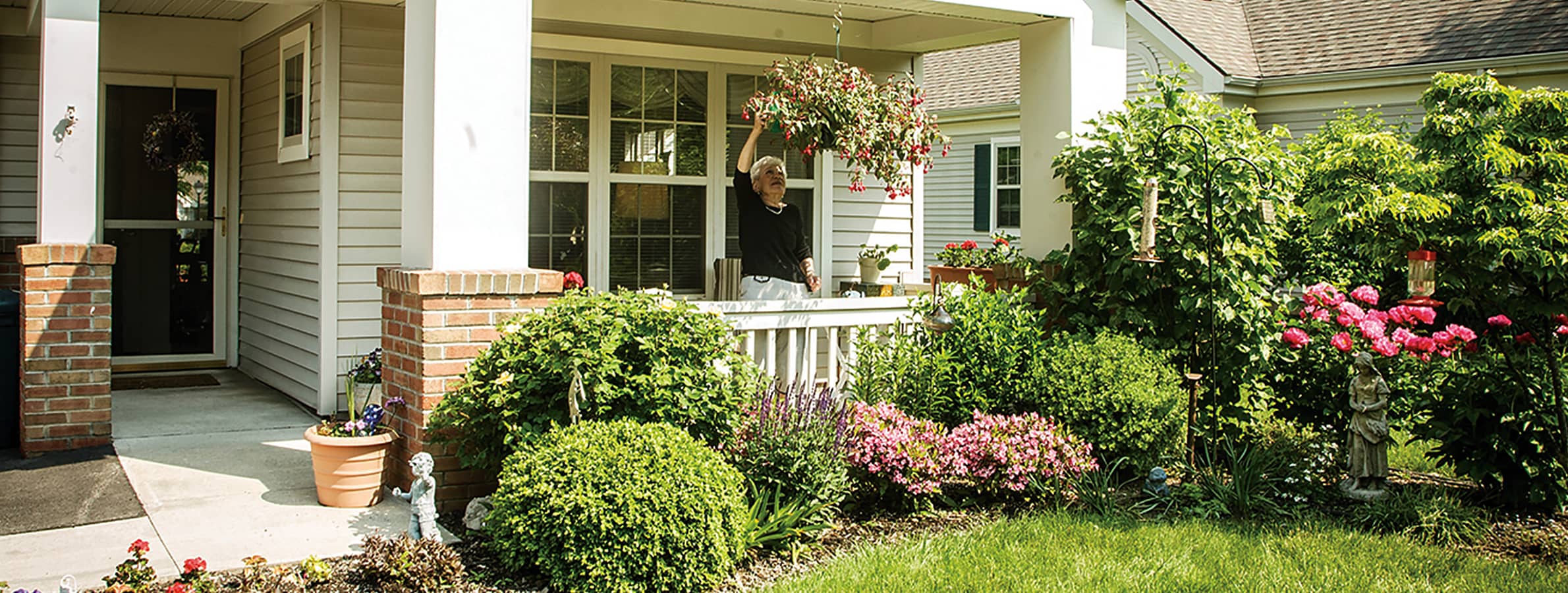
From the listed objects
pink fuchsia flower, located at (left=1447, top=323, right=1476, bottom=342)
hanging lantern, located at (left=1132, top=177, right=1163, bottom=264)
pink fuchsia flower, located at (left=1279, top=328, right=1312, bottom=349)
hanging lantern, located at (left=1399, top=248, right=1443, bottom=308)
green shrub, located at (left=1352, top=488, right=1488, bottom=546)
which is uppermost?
hanging lantern, located at (left=1132, top=177, right=1163, bottom=264)

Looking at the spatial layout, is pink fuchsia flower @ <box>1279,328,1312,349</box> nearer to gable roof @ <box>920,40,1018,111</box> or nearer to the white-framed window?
the white-framed window

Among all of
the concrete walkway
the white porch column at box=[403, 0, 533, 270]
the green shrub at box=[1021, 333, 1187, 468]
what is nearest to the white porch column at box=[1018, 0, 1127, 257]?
the green shrub at box=[1021, 333, 1187, 468]

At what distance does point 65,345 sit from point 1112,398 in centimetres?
513

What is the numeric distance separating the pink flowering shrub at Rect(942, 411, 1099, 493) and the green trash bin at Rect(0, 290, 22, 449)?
4.67 m

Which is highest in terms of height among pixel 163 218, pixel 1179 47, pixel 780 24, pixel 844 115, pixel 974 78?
pixel 974 78

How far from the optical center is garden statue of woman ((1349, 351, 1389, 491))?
5.64 meters

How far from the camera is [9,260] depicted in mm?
8234

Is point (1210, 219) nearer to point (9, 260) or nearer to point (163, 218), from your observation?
point (163, 218)

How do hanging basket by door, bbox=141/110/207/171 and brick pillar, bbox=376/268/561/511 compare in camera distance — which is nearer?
brick pillar, bbox=376/268/561/511

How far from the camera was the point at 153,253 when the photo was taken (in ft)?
29.3

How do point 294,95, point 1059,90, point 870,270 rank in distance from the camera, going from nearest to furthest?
point 1059,90
point 294,95
point 870,270

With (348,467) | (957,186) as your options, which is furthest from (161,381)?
(957,186)

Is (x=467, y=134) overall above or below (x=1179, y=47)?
below

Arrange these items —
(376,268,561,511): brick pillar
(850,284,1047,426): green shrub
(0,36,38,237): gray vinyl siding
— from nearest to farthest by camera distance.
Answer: (376,268,561,511): brick pillar → (850,284,1047,426): green shrub → (0,36,38,237): gray vinyl siding
